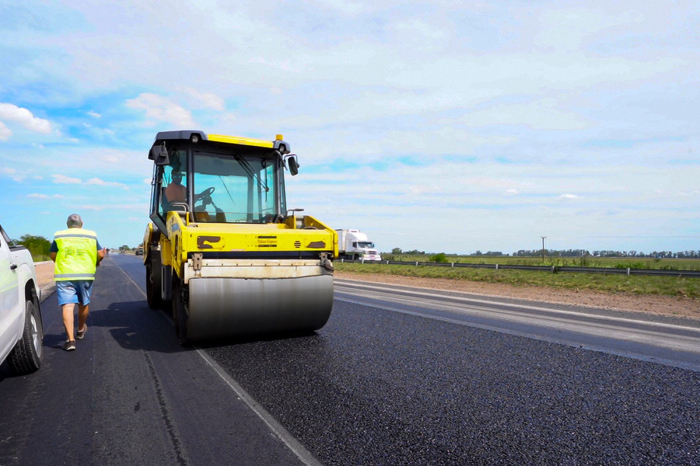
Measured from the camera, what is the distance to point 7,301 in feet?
13.0

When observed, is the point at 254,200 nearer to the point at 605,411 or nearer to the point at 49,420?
the point at 49,420

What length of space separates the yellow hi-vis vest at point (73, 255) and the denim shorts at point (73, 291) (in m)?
0.09

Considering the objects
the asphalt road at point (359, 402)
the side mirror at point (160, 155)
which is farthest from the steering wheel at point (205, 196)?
the asphalt road at point (359, 402)

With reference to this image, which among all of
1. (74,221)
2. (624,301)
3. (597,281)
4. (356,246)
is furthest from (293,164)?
(356,246)

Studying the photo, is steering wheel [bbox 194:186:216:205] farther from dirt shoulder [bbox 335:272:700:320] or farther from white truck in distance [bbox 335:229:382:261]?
white truck in distance [bbox 335:229:382:261]

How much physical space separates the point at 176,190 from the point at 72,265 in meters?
1.79

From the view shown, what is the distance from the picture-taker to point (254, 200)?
298 inches

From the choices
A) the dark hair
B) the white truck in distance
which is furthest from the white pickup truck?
the white truck in distance

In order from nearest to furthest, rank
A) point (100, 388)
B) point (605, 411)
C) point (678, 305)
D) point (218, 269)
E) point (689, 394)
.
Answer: point (605, 411) → point (689, 394) → point (100, 388) → point (218, 269) → point (678, 305)

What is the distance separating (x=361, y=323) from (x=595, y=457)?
514 centimetres

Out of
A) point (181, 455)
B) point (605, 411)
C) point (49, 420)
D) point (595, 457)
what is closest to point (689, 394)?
point (605, 411)

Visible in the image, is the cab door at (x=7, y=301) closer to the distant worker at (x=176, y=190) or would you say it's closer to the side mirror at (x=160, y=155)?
the side mirror at (x=160, y=155)

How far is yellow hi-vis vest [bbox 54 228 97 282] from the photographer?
6.20 meters

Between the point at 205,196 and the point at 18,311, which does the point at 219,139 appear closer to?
the point at 205,196
